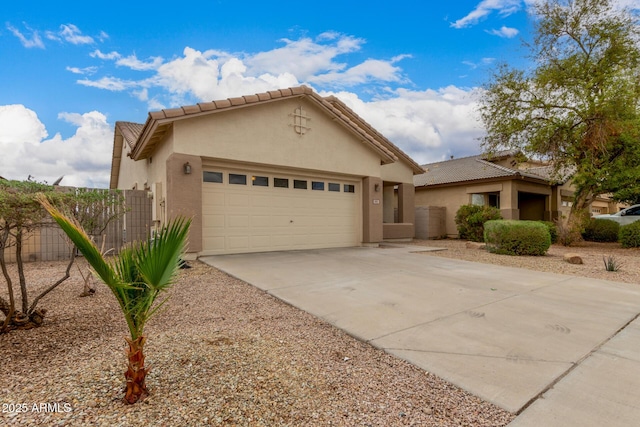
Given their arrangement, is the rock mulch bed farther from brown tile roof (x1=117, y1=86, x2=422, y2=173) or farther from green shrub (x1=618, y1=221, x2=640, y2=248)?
green shrub (x1=618, y1=221, x2=640, y2=248)

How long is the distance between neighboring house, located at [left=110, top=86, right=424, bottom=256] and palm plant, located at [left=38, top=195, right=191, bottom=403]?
593 centimetres

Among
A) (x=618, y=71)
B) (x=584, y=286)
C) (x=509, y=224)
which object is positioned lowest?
(x=584, y=286)

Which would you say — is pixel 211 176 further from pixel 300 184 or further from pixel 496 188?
pixel 496 188

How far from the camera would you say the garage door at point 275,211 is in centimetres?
938

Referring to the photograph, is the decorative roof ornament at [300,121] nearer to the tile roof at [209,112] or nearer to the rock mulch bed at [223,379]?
the tile roof at [209,112]

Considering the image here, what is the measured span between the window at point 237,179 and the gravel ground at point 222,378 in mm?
5940

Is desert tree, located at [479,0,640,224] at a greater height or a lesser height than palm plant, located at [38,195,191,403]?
greater

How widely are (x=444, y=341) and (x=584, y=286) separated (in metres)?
4.29

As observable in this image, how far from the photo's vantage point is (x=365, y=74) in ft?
45.5

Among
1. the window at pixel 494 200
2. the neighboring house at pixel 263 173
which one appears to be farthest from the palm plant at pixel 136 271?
the window at pixel 494 200

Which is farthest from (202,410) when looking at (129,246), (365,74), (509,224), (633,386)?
(365,74)

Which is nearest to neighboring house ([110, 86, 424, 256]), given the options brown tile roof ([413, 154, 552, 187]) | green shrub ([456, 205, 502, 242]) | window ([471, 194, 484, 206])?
green shrub ([456, 205, 502, 242])

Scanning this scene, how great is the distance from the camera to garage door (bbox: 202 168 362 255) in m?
9.38

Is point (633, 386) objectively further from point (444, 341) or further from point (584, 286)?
point (584, 286)
